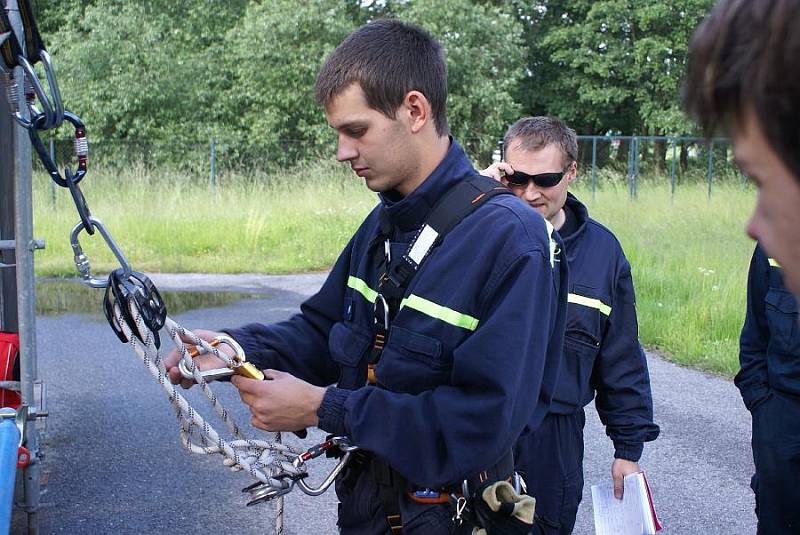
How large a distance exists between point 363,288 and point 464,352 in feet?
1.52

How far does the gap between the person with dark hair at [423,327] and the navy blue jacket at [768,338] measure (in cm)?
116

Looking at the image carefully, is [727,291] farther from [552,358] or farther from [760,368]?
[552,358]

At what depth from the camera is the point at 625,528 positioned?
2.87 meters

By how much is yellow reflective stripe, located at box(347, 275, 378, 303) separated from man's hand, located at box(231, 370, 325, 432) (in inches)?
11.7

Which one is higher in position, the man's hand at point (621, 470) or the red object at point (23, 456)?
the man's hand at point (621, 470)

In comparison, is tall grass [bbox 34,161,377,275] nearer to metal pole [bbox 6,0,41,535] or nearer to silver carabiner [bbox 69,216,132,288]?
metal pole [bbox 6,0,41,535]

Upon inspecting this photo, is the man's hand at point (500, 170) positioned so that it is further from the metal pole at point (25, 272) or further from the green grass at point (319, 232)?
the green grass at point (319, 232)

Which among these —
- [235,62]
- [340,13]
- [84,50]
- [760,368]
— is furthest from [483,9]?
[760,368]

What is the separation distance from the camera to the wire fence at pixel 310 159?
74.1 ft

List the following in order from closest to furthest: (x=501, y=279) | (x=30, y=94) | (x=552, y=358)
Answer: (x=501, y=279) < (x=552, y=358) < (x=30, y=94)

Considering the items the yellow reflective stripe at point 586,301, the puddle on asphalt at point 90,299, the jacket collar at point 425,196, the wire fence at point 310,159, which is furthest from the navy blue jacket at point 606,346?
the wire fence at point 310,159

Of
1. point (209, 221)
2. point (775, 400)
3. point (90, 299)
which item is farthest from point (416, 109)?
point (209, 221)

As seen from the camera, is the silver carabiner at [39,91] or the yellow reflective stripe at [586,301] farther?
the yellow reflective stripe at [586,301]

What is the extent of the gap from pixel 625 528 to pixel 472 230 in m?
1.35
